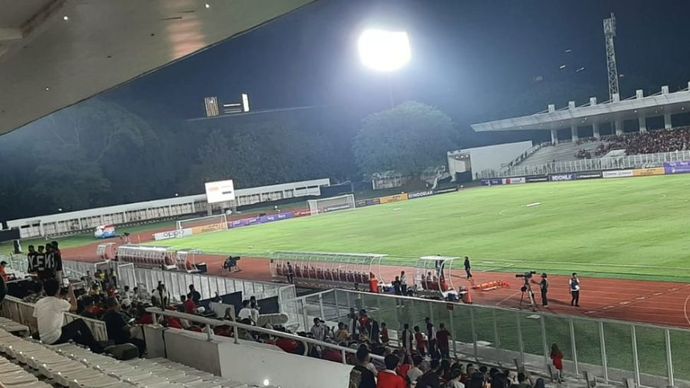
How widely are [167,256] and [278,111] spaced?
55.3 m

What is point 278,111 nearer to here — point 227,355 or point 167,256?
point 167,256

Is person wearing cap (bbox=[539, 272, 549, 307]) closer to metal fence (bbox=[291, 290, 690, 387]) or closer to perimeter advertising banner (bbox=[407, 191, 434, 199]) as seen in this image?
metal fence (bbox=[291, 290, 690, 387])

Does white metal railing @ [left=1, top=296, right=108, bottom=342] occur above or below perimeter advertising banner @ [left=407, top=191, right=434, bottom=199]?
above

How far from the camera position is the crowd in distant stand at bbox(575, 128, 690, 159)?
194 ft

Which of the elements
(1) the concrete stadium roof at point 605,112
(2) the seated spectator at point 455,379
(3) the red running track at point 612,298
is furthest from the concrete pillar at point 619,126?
(2) the seated spectator at point 455,379

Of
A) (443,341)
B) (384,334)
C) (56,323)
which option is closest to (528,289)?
(384,334)

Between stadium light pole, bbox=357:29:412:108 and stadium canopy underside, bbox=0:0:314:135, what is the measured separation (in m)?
55.7

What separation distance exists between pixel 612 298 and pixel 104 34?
570 inches

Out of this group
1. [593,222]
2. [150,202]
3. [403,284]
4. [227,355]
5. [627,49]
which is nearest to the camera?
[227,355]

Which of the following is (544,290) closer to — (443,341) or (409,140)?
(443,341)

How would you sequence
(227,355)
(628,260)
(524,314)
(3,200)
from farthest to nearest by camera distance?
(3,200) < (628,260) < (524,314) < (227,355)

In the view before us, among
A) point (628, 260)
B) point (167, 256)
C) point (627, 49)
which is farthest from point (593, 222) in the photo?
point (627, 49)

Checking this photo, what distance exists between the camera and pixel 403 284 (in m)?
18.6

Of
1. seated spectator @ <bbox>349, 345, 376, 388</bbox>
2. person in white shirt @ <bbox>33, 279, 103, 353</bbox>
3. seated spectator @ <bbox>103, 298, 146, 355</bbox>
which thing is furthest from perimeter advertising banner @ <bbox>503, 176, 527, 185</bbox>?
seated spectator @ <bbox>349, 345, 376, 388</bbox>
